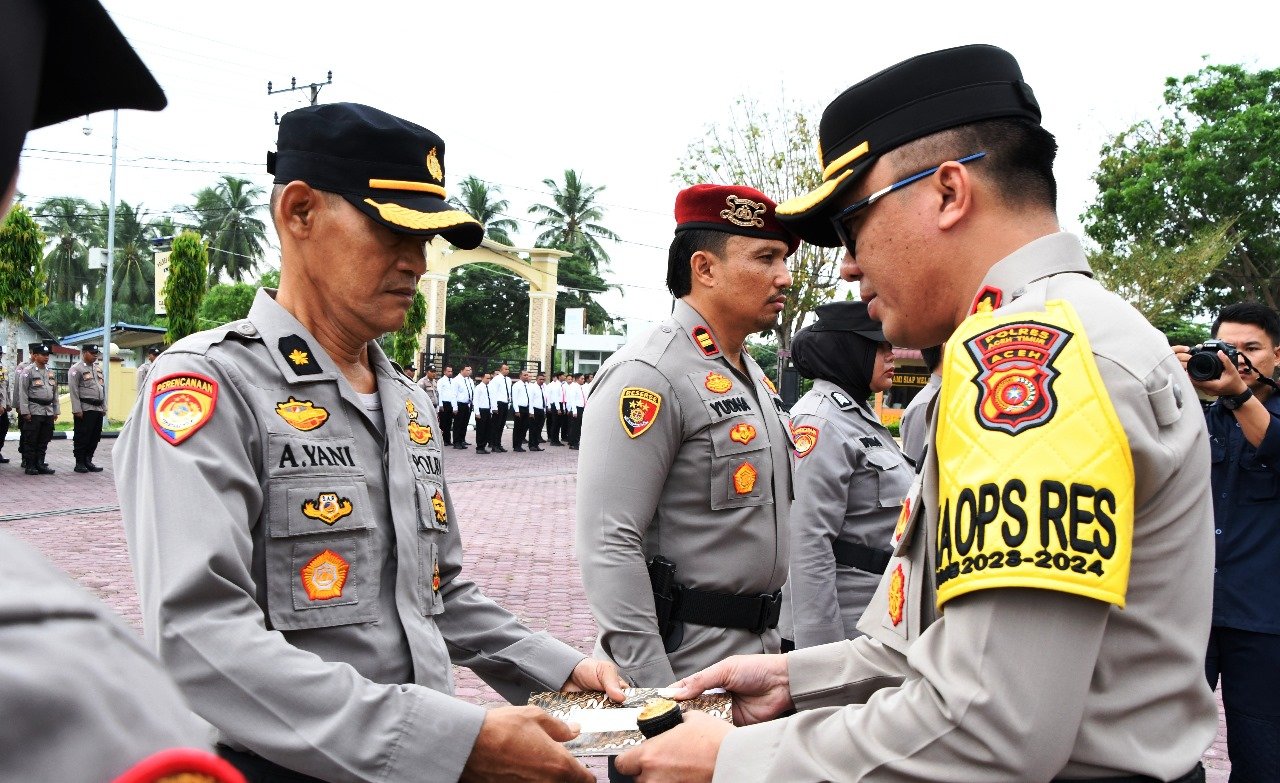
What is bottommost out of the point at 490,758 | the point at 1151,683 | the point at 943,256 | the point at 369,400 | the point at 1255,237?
the point at 490,758

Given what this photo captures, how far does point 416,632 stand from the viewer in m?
2.08

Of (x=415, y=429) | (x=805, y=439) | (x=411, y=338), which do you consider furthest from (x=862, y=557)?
(x=411, y=338)

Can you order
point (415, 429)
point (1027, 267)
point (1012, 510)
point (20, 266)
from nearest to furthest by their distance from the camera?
1. point (1012, 510)
2. point (1027, 267)
3. point (415, 429)
4. point (20, 266)

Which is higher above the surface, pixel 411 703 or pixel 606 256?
pixel 606 256

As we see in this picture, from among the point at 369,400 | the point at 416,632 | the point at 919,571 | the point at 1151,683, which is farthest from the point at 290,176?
the point at 1151,683

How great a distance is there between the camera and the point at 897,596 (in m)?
1.84

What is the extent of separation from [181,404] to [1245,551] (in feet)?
13.1

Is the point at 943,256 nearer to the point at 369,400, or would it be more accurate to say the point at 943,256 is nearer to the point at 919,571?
the point at 919,571

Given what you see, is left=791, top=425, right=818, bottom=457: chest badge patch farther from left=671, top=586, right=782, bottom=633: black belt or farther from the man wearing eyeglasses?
the man wearing eyeglasses

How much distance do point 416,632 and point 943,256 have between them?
4.21ft

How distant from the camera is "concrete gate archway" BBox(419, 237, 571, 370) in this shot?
33406 mm

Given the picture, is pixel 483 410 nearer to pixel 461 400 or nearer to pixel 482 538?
pixel 461 400

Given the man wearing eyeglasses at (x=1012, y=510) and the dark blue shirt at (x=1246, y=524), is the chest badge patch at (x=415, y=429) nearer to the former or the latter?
the man wearing eyeglasses at (x=1012, y=510)

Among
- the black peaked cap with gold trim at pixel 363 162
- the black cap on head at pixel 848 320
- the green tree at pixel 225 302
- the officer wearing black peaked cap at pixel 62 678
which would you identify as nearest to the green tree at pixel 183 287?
the black cap on head at pixel 848 320
